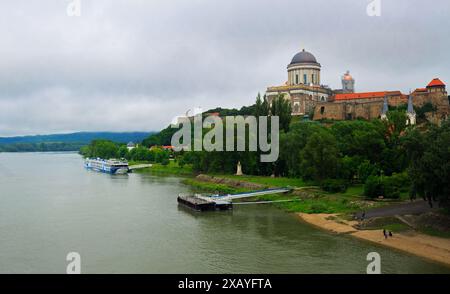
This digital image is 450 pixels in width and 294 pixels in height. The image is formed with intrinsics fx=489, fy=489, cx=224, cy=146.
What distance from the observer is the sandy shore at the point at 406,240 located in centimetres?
2252

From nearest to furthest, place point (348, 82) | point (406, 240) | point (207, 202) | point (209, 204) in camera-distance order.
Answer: point (406, 240) < point (209, 204) < point (207, 202) < point (348, 82)

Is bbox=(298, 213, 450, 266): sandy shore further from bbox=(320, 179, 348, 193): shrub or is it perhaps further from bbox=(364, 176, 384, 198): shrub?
bbox=(320, 179, 348, 193): shrub

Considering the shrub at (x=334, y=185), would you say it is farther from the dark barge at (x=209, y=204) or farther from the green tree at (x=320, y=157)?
the dark barge at (x=209, y=204)

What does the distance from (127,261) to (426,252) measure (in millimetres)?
13898

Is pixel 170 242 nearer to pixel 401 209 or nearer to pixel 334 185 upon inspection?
pixel 401 209

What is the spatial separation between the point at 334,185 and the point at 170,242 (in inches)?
658

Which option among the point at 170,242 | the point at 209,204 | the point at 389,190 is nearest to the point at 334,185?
the point at 389,190

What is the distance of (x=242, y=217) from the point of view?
112 feet

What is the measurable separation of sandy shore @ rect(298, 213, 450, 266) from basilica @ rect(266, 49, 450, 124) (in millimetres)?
42691

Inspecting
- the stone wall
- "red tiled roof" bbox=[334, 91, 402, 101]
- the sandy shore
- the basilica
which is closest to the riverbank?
the sandy shore

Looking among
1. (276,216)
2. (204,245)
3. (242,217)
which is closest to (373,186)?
(276,216)

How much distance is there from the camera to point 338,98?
95.2 m

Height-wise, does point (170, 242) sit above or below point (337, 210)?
below

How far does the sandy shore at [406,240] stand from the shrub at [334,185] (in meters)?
7.45
